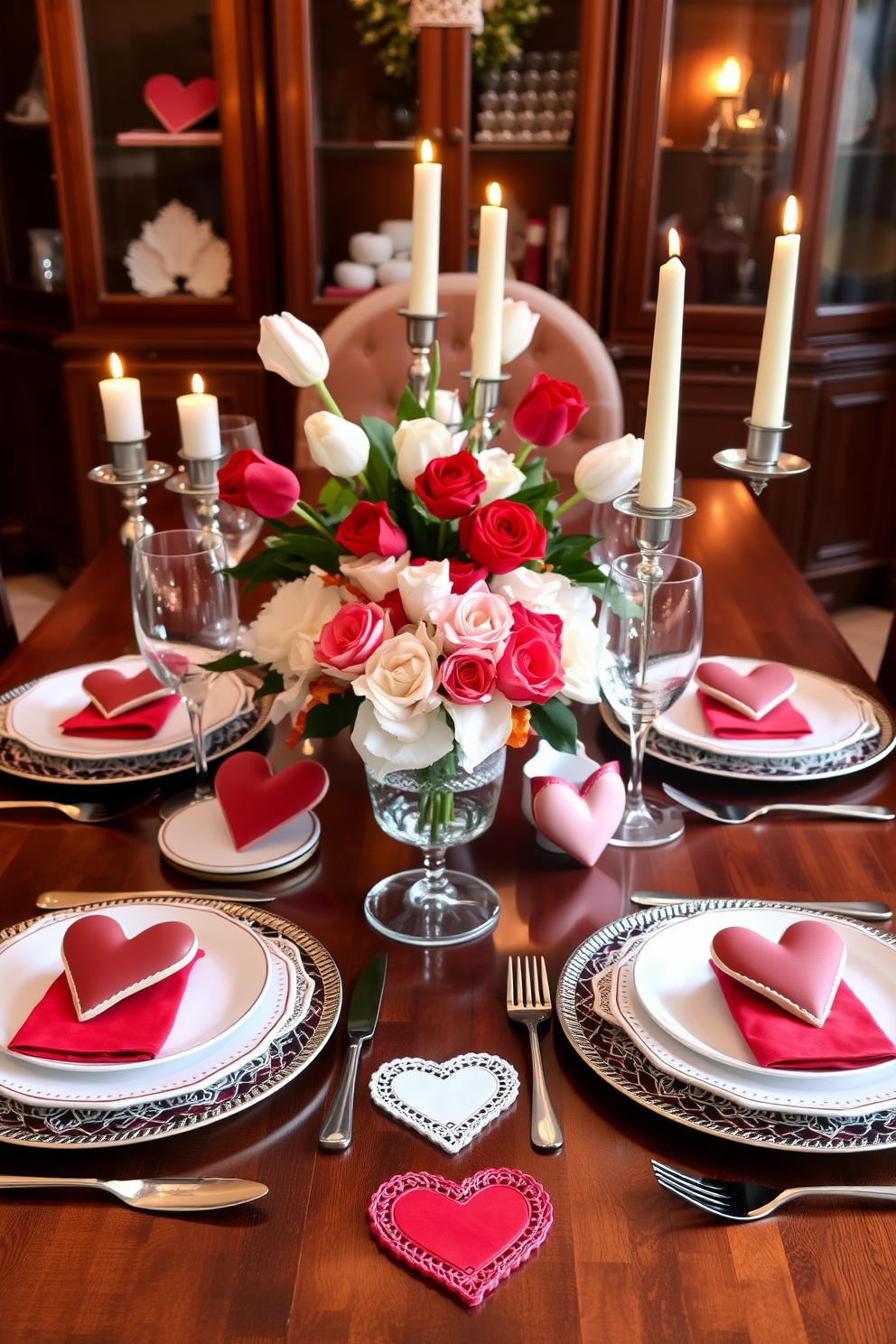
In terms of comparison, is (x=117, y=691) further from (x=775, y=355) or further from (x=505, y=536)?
(x=775, y=355)

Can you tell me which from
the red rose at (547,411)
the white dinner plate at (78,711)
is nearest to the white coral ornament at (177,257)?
the white dinner plate at (78,711)

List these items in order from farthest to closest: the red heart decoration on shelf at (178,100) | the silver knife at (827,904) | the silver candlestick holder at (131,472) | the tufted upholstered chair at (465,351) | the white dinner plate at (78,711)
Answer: the red heart decoration on shelf at (178,100), the tufted upholstered chair at (465,351), the silver candlestick holder at (131,472), the white dinner plate at (78,711), the silver knife at (827,904)

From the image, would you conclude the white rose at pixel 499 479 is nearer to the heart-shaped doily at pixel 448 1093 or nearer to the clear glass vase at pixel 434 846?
the clear glass vase at pixel 434 846

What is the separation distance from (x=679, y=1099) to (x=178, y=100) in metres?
2.91

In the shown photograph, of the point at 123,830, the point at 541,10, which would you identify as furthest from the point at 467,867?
the point at 541,10

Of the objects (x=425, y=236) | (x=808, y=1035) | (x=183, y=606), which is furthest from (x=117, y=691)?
(x=808, y=1035)

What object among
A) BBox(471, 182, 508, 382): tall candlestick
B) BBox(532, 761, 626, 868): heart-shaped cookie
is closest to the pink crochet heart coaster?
BBox(532, 761, 626, 868): heart-shaped cookie

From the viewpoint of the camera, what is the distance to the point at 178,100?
9.75 ft

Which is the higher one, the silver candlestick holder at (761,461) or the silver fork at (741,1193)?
the silver candlestick holder at (761,461)

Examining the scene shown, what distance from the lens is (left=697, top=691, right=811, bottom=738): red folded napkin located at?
1.21 metres

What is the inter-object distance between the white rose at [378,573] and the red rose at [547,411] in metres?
0.17

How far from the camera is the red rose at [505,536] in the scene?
833mm

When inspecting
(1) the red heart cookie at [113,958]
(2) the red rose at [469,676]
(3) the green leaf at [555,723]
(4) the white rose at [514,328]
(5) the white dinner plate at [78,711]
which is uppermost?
(4) the white rose at [514,328]

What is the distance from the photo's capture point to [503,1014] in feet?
2.73
